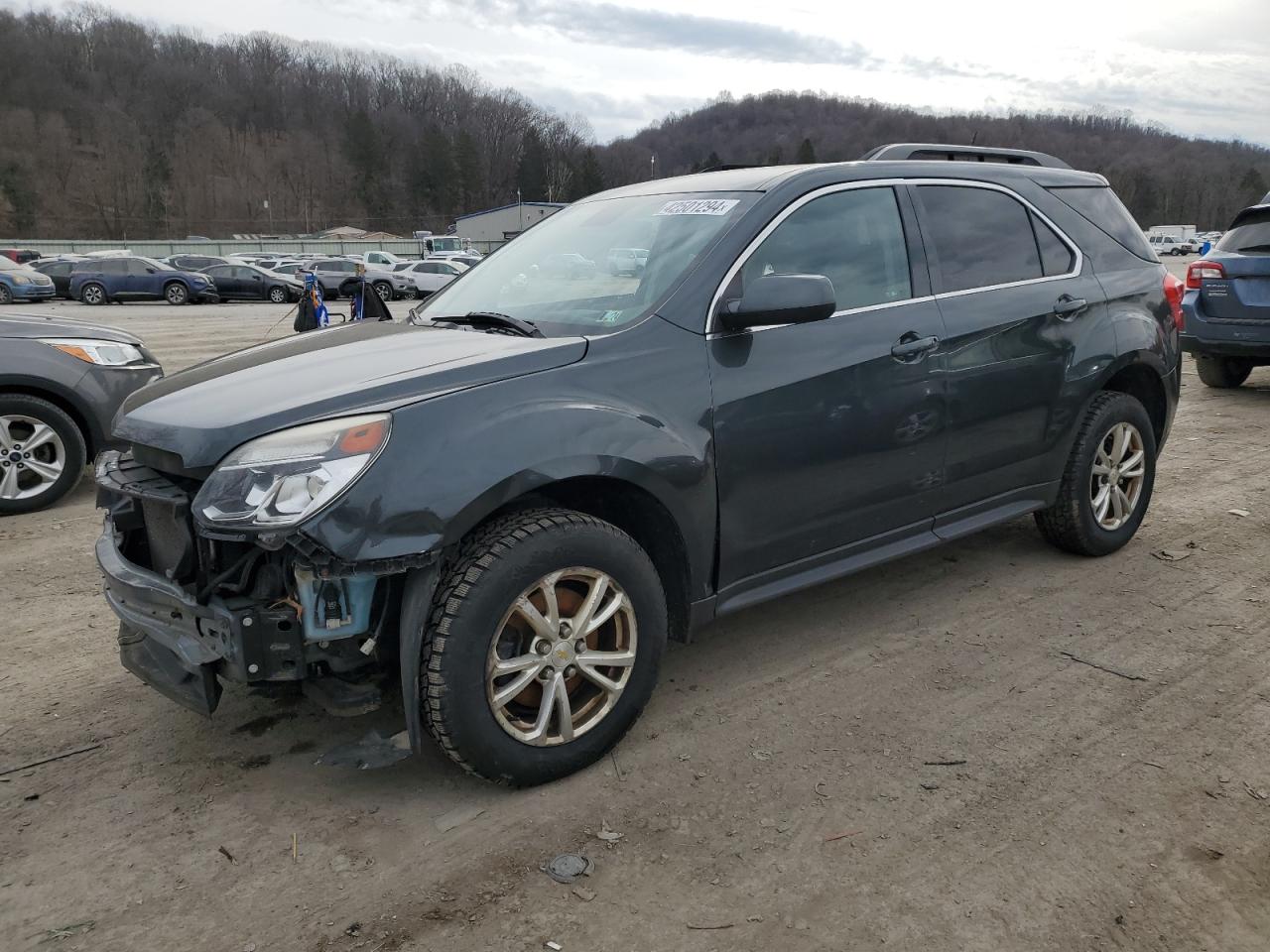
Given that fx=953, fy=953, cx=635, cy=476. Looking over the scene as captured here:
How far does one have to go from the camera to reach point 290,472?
2541 millimetres

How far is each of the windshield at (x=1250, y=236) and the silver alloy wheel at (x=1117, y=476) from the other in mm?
5561

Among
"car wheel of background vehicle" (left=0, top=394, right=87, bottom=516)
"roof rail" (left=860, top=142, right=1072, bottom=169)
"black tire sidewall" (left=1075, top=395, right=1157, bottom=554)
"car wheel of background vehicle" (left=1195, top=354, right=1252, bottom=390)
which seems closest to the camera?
"roof rail" (left=860, top=142, right=1072, bottom=169)

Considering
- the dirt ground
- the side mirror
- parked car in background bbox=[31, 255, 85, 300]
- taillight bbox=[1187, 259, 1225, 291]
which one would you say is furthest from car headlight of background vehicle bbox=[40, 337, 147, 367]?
parked car in background bbox=[31, 255, 85, 300]

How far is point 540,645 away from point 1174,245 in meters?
94.4

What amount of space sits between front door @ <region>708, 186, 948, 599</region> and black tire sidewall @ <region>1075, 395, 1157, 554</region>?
111 cm

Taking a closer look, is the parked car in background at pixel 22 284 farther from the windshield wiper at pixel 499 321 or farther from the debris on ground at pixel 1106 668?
the debris on ground at pixel 1106 668

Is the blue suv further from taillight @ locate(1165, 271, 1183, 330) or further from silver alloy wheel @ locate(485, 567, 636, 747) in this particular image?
silver alloy wheel @ locate(485, 567, 636, 747)

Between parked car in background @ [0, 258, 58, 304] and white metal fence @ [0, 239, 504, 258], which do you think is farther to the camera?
white metal fence @ [0, 239, 504, 258]

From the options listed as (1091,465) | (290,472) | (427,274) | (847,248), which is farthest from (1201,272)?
(427,274)

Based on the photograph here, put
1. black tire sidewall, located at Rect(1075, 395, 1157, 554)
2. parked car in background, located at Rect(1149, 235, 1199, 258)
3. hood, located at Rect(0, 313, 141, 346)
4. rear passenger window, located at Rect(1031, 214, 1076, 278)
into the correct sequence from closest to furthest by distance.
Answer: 1. rear passenger window, located at Rect(1031, 214, 1076, 278)
2. black tire sidewall, located at Rect(1075, 395, 1157, 554)
3. hood, located at Rect(0, 313, 141, 346)
4. parked car in background, located at Rect(1149, 235, 1199, 258)

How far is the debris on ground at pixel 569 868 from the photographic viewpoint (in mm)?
2533

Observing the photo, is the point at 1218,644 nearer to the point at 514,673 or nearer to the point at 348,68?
the point at 514,673

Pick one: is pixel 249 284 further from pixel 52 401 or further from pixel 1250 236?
pixel 1250 236

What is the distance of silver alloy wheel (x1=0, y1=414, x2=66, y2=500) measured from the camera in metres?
5.95
